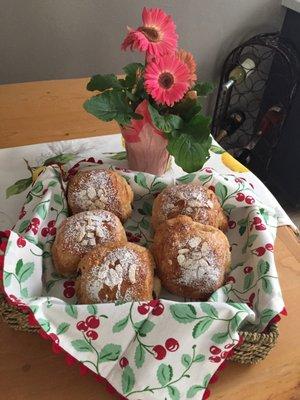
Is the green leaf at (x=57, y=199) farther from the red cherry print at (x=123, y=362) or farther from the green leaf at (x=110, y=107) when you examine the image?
the red cherry print at (x=123, y=362)

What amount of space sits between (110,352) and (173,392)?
0.33 ft

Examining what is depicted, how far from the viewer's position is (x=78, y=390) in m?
0.57

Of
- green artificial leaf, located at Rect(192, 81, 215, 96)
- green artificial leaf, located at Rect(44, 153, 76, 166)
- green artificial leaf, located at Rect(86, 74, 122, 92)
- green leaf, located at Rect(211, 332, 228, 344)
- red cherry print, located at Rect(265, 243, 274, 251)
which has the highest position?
green artificial leaf, located at Rect(192, 81, 215, 96)

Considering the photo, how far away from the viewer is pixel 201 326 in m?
0.54

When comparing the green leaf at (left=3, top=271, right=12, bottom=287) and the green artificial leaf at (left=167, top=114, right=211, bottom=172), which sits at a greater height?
the green artificial leaf at (left=167, top=114, right=211, bottom=172)

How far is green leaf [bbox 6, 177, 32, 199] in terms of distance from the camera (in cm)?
84

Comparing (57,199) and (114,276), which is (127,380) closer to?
(114,276)

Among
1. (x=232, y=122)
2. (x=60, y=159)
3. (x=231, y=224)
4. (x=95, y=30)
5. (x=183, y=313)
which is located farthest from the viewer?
(x=232, y=122)

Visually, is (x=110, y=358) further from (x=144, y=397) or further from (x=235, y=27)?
(x=235, y=27)

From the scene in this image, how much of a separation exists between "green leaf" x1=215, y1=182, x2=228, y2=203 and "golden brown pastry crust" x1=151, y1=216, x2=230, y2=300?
134 mm

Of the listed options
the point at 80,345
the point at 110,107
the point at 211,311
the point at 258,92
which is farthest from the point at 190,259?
the point at 258,92

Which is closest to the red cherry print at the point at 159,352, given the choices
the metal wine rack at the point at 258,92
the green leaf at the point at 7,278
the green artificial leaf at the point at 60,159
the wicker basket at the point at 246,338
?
the wicker basket at the point at 246,338

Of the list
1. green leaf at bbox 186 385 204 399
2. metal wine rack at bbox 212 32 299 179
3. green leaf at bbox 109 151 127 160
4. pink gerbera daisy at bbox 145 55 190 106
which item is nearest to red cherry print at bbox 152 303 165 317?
green leaf at bbox 186 385 204 399

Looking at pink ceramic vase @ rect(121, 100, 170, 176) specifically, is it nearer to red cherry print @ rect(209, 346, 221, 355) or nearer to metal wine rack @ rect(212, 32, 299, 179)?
red cherry print @ rect(209, 346, 221, 355)
